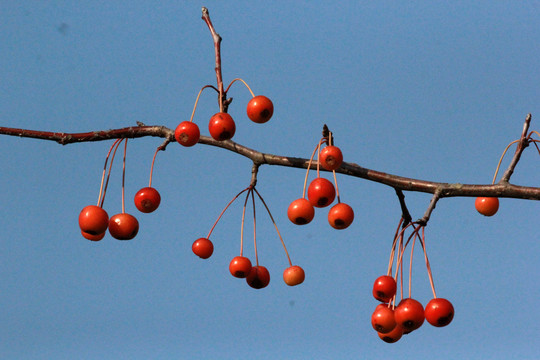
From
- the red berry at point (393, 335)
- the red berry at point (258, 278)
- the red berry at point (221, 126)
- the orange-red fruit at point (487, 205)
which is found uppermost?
the orange-red fruit at point (487, 205)

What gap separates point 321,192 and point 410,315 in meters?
0.84

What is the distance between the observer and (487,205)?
17.3ft

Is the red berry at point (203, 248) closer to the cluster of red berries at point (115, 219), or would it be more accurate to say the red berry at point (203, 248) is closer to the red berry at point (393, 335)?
the cluster of red berries at point (115, 219)

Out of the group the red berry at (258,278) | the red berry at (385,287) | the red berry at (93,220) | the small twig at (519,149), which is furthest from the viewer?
the red berry at (258,278)

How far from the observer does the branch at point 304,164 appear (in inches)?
178

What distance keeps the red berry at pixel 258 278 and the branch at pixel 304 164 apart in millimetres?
768

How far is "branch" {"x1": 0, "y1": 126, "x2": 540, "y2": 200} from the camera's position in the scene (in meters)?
4.52

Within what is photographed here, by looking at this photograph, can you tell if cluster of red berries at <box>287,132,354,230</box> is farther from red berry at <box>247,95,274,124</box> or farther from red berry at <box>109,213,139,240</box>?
red berry at <box>109,213,139,240</box>

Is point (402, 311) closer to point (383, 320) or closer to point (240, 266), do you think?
point (383, 320)

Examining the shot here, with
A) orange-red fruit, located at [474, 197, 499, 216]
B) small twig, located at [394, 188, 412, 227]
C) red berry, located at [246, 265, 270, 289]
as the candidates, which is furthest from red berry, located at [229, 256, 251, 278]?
orange-red fruit, located at [474, 197, 499, 216]

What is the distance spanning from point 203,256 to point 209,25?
58.6 inches

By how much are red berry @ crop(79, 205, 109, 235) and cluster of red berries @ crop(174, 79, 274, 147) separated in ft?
2.11

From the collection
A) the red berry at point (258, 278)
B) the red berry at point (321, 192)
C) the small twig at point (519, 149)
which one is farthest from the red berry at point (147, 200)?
the small twig at point (519, 149)

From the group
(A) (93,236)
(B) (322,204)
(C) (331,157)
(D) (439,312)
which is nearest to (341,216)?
(B) (322,204)
